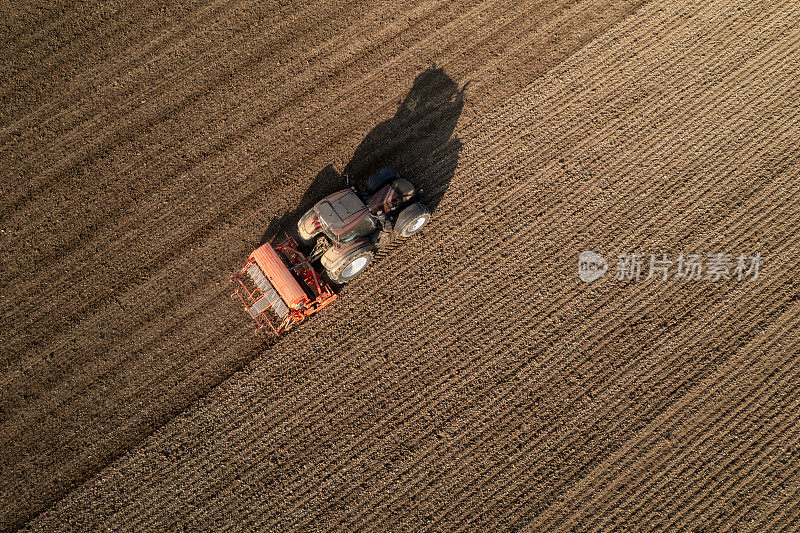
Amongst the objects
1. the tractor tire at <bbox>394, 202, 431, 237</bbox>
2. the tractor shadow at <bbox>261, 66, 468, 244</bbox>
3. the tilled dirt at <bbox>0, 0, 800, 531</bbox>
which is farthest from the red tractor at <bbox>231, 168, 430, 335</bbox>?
the tractor shadow at <bbox>261, 66, 468, 244</bbox>

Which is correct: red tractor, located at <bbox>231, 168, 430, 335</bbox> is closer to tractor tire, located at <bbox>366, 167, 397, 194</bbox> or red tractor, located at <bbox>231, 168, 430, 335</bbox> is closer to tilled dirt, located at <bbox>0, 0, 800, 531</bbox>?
tractor tire, located at <bbox>366, 167, 397, 194</bbox>

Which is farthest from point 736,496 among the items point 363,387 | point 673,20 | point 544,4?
point 544,4

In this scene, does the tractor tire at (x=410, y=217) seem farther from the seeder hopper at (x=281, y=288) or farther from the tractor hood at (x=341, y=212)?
the seeder hopper at (x=281, y=288)

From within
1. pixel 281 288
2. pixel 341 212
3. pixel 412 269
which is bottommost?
pixel 412 269

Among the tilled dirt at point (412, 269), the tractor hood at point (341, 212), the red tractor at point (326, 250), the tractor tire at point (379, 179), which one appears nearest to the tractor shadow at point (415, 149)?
the tilled dirt at point (412, 269)

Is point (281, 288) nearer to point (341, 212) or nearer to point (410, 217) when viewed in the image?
point (341, 212)

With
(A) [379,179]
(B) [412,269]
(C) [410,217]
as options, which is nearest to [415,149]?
(A) [379,179]
